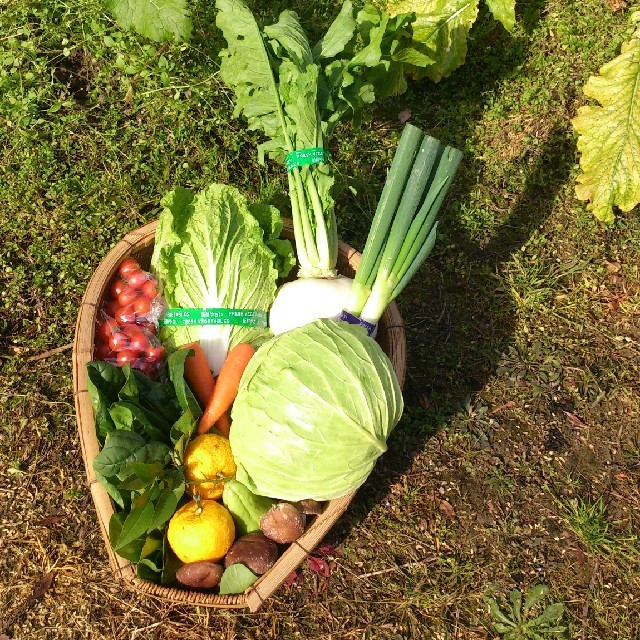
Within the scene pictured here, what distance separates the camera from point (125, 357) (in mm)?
2980

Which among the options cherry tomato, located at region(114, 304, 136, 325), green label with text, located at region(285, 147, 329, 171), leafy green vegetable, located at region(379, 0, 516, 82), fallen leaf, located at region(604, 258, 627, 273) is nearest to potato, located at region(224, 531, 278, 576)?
cherry tomato, located at region(114, 304, 136, 325)

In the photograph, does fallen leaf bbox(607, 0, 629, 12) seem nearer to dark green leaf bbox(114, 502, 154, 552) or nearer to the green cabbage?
the green cabbage

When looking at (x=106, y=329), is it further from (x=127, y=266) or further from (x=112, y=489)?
(x=112, y=489)

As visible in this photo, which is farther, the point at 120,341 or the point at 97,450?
the point at 120,341

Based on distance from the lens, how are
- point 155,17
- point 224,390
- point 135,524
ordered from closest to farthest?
point 135,524
point 224,390
point 155,17

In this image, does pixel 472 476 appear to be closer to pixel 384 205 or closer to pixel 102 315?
pixel 384 205

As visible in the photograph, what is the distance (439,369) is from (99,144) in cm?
237

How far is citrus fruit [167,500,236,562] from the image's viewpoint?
8.56 feet

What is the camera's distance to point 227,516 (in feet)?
8.89

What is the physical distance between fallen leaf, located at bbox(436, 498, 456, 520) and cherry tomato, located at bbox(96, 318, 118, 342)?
1.79 meters

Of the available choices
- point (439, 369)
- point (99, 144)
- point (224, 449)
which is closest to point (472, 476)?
point (439, 369)

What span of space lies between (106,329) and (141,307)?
199 millimetres

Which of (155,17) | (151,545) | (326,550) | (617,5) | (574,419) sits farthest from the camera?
(617,5)

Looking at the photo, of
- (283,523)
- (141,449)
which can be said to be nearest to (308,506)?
(283,523)
